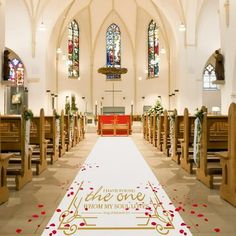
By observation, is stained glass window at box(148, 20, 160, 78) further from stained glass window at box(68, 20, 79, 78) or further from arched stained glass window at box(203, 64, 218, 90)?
stained glass window at box(68, 20, 79, 78)

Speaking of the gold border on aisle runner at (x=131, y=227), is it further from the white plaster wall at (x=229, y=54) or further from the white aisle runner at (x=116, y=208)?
the white plaster wall at (x=229, y=54)

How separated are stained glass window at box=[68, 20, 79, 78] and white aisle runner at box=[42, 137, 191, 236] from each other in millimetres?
19645

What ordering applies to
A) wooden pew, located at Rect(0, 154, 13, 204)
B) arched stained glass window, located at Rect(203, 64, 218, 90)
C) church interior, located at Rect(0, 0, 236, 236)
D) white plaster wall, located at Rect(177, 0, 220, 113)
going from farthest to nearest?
arched stained glass window, located at Rect(203, 64, 218, 90)
white plaster wall, located at Rect(177, 0, 220, 113)
wooden pew, located at Rect(0, 154, 13, 204)
church interior, located at Rect(0, 0, 236, 236)

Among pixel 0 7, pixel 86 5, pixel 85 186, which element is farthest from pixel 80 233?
pixel 86 5

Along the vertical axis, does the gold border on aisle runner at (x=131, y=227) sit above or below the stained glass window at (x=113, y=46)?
below

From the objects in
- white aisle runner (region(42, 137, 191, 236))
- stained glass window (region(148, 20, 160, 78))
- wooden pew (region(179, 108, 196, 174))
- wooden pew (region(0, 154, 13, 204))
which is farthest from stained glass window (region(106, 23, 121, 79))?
wooden pew (region(0, 154, 13, 204))

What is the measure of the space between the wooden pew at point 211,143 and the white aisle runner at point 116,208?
818 mm

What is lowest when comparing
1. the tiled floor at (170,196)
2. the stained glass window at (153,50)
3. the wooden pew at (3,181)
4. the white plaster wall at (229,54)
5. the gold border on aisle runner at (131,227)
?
the gold border on aisle runner at (131,227)

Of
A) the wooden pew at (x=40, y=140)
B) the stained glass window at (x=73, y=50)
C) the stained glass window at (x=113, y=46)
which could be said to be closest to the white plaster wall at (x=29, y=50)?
the stained glass window at (x=73, y=50)

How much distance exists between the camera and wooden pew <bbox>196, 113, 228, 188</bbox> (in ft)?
18.7

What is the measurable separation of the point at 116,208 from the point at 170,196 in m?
1.04

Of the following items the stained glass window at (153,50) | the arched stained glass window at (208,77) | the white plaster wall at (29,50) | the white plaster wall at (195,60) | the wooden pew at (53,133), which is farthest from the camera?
the stained glass window at (153,50)

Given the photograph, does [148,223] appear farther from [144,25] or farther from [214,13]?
[144,25]

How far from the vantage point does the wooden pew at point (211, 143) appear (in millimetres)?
5699
